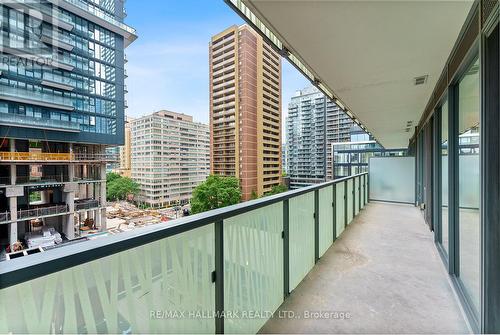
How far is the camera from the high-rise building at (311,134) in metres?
50.4

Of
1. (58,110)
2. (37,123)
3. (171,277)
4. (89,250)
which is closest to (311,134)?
(58,110)

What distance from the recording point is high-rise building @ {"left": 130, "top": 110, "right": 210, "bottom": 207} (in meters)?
17.7

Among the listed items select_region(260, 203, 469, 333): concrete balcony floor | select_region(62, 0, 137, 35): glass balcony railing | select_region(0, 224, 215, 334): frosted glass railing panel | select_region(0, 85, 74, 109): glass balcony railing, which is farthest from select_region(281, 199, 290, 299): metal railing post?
select_region(62, 0, 137, 35): glass balcony railing

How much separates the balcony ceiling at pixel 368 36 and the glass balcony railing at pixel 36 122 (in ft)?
23.5

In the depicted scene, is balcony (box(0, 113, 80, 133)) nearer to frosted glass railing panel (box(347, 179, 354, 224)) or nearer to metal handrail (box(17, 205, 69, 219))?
metal handrail (box(17, 205, 69, 219))

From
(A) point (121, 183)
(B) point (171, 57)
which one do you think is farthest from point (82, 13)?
Result: (A) point (121, 183)

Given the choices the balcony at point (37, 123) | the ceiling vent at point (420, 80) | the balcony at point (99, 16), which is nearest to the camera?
the ceiling vent at point (420, 80)

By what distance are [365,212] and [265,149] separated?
3455 centimetres

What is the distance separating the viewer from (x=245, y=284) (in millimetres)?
1405

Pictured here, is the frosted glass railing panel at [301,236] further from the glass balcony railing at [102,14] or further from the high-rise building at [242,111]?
the high-rise building at [242,111]

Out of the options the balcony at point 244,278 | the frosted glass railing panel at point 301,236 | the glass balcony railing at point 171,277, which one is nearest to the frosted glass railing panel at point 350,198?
the balcony at point 244,278

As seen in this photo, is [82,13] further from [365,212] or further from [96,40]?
[365,212]

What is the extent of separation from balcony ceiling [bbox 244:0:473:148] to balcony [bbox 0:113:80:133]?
7.18 metres

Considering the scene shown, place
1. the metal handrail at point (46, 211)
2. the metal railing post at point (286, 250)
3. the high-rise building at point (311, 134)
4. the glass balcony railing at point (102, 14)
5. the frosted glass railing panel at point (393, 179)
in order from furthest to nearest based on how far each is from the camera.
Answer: the high-rise building at point (311, 134)
the glass balcony railing at point (102, 14)
the frosted glass railing panel at point (393, 179)
the metal handrail at point (46, 211)
the metal railing post at point (286, 250)
